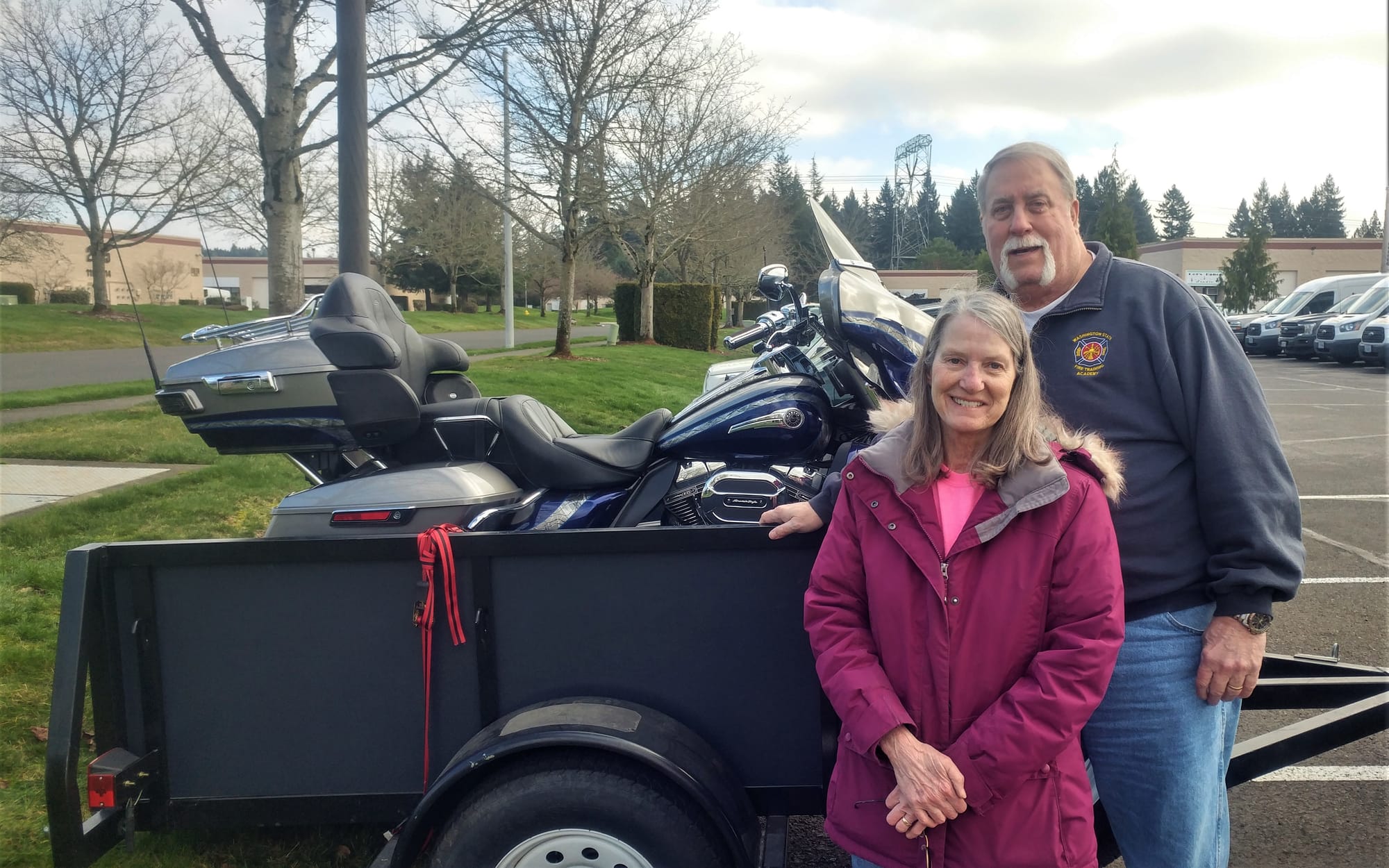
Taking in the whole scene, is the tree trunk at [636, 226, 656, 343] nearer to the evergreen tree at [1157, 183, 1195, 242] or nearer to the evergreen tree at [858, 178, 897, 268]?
the evergreen tree at [858, 178, 897, 268]

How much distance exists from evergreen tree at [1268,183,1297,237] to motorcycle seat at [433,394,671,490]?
A: 91535mm

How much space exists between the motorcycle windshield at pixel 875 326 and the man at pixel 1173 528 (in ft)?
2.87

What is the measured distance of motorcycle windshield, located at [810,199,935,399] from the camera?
9.37 feet

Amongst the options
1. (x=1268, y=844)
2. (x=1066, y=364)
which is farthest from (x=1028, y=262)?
(x=1268, y=844)

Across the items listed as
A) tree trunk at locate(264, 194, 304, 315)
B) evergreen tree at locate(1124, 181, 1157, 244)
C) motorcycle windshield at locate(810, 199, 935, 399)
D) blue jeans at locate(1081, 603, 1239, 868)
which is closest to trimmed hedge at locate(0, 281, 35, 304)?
tree trunk at locate(264, 194, 304, 315)

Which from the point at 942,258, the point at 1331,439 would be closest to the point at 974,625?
the point at 1331,439

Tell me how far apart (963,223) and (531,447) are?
68.7 metres

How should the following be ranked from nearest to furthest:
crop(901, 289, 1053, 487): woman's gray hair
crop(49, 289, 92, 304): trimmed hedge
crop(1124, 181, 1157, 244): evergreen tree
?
crop(901, 289, 1053, 487): woman's gray hair → crop(49, 289, 92, 304): trimmed hedge → crop(1124, 181, 1157, 244): evergreen tree

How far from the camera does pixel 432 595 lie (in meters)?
2.00

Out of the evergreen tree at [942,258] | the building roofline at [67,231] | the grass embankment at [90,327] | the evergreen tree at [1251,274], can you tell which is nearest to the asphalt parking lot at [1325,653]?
the grass embankment at [90,327]

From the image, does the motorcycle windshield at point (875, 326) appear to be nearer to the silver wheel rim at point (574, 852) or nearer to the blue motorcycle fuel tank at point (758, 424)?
the blue motorcycle fuel tank at point (758, 424)

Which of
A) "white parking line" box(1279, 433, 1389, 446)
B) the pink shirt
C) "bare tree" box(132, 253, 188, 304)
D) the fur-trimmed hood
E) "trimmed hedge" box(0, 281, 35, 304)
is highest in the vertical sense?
"bare tree" box(132, 253, 188, 304)

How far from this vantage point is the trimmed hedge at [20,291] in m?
34.8

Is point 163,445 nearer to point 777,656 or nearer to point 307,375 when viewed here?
point 307,375
